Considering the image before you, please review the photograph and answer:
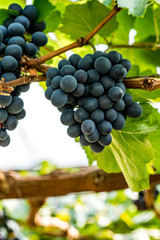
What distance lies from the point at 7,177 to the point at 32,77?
1.34 m

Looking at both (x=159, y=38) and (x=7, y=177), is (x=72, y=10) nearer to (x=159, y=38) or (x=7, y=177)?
(x=159, y=38)

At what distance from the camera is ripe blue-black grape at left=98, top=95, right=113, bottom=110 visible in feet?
3.08

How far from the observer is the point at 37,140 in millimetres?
5645

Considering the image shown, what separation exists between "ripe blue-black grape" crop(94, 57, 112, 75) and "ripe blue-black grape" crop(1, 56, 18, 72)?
0.31 metres

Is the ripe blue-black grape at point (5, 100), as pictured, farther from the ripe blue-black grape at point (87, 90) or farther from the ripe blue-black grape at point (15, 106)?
the ripe blue-black grape at point (87, 90)

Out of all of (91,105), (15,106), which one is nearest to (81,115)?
(91,105)

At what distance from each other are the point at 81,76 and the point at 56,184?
140 cm

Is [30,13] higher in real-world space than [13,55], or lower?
higher

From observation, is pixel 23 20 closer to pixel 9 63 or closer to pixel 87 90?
pixel 9 63

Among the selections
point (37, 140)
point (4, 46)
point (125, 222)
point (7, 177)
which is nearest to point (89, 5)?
point (4, 46)

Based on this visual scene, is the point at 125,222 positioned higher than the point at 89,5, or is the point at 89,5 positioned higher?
the point at 89,5

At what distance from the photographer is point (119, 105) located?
37.8 inches

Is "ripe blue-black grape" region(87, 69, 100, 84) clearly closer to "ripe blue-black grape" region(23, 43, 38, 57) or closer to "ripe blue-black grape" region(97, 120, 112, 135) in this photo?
"ripe blue-black grape" region(97, 120, 112, 135)

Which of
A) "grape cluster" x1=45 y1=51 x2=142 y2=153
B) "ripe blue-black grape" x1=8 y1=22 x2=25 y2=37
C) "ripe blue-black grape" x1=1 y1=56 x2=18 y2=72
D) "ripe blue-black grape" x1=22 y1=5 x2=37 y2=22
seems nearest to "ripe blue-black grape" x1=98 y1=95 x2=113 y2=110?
"grape cluster" x1=45 y1=51 x2=142 y2=153
